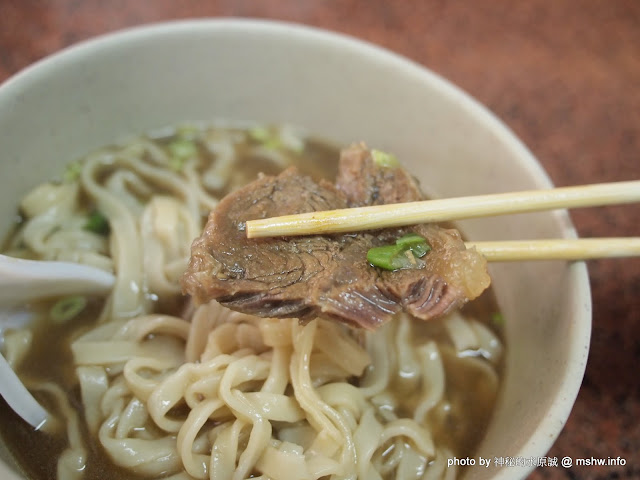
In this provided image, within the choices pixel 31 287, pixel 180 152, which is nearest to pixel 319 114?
pixel 180 152

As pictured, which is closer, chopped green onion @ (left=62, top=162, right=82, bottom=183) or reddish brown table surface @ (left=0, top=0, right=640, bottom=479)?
chopped green onion @ (left=62, top=162, right=82, bottom=183)

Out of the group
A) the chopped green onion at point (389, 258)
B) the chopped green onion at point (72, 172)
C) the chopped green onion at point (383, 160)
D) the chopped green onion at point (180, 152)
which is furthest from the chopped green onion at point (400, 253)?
the chopped green onion at point (72, 172)

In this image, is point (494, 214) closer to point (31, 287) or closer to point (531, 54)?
point (31, 287)

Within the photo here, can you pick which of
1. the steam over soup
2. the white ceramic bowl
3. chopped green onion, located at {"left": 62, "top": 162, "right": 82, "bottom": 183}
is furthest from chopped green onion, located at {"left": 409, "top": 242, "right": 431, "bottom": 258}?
chopped green onion, located at {"left": 62, "top": 162, "right": 82, "bottom": 183}

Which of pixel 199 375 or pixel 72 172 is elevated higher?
pixel 72 172

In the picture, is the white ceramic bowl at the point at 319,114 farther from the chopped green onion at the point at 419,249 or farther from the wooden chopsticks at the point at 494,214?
the chopped green onion at the point at 419,249

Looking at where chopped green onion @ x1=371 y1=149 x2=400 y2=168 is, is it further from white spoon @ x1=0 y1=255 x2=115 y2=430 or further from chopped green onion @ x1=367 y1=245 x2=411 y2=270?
white spoon @ x1=0 y1=255 x2=115 y2=430
